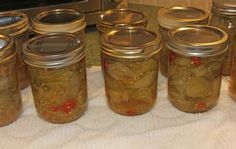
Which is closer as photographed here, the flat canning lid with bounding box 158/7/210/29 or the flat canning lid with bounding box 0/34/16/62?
the flat canning lid with bounding box 0/34/16/62

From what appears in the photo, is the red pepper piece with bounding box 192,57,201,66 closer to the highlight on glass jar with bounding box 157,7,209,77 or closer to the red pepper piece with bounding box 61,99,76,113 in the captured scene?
the highlight on glass jar with bounding box 157,7,209,77

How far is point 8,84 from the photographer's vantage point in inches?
21.7

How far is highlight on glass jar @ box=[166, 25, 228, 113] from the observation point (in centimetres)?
55

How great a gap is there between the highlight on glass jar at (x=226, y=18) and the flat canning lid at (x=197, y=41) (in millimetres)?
63

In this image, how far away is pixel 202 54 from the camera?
542 millimetres

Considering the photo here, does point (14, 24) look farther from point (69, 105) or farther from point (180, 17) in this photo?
point (180, 17)

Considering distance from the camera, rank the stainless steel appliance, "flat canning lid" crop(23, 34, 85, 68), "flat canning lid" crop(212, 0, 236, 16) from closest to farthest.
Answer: "flat canning lid" crop(23, 34, 85, 68) < "flat canning lid" crop(212, 0, 236, 16) < the stainless steel appliance

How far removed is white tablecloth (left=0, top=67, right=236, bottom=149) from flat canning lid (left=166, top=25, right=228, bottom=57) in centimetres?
10

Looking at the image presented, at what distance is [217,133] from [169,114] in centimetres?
8

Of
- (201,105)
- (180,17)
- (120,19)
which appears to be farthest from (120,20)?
(201,105)

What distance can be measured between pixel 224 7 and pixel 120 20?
183 mm

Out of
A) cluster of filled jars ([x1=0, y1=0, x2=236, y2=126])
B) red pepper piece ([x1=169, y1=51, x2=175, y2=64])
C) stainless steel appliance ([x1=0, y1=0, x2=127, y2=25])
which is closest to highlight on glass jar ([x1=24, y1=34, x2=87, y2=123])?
cluster of filled jars ([x1=0, y1=0, x2=236, y2=126])

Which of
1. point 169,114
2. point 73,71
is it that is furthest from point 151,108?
point 73,71

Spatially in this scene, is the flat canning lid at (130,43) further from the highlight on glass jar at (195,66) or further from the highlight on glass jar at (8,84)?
the highlight on glass jar at (8,84)
